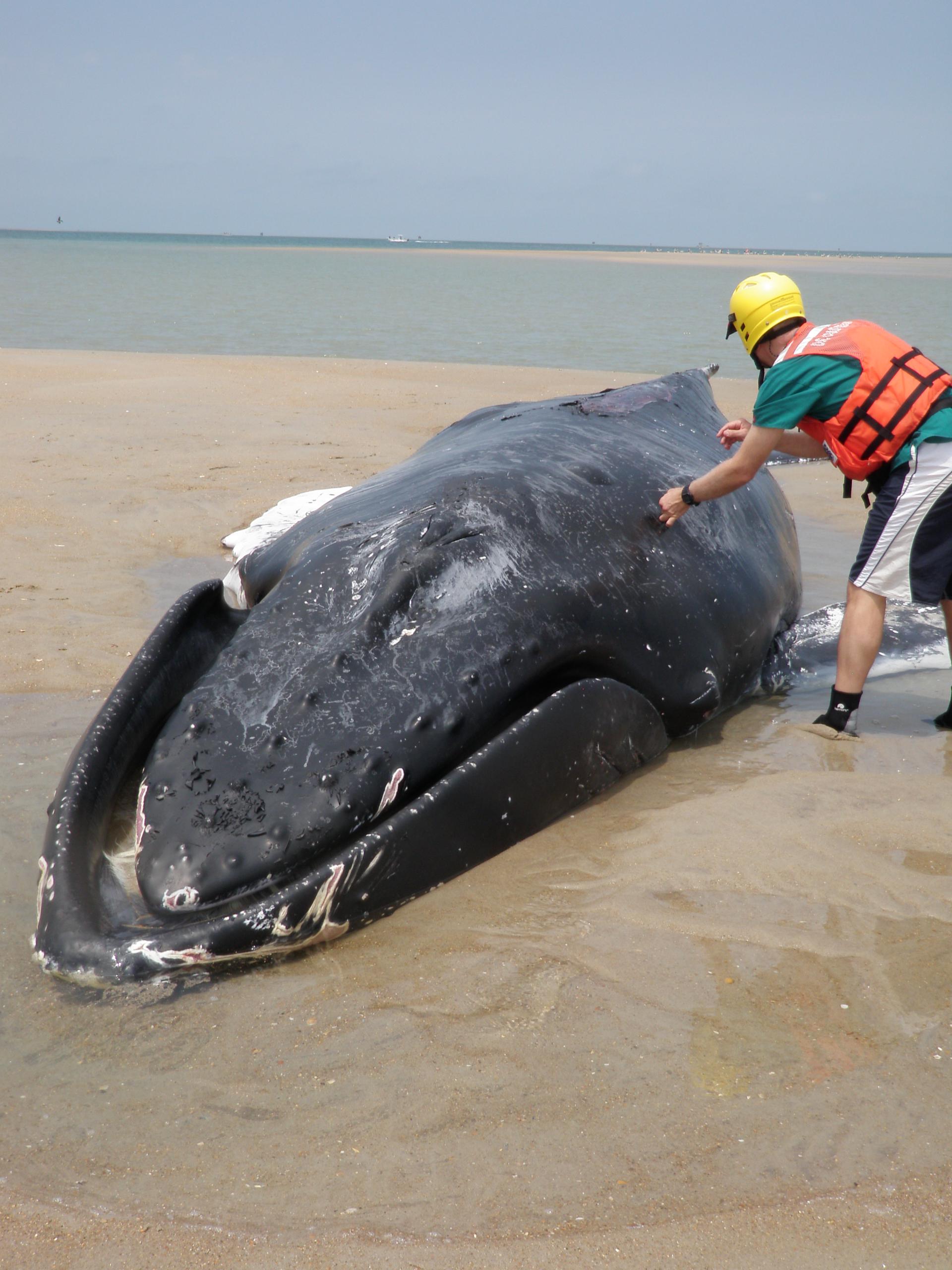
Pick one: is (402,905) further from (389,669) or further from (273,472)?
(273,472)

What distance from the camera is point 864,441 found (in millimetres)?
4238

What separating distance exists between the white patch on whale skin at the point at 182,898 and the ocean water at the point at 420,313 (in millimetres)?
16591

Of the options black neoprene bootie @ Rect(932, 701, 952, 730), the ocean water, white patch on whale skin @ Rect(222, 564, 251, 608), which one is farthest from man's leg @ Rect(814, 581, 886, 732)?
the ocean water

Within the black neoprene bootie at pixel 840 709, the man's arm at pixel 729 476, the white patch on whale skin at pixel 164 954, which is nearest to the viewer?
the white patch on whale skin at pixel 164 954

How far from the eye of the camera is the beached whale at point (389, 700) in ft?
9.09

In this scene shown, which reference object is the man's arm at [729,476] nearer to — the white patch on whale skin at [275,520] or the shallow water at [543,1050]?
the shallow water at [543,1050]

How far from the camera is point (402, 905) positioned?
301cm

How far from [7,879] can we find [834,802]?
2.59 metres

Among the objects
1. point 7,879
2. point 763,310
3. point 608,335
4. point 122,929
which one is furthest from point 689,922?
point 608,335

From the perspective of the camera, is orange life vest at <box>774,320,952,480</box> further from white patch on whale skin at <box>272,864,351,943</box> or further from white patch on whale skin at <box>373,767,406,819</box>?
white patch on whale skin at <box>272,864,351,943</box>

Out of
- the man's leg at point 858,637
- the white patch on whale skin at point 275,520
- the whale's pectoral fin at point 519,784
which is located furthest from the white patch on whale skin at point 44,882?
the white patch on whale skin at point 275,520

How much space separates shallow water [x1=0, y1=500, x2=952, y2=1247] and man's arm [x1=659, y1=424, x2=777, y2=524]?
3.83 feet

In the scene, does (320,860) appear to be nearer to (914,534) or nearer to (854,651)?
(854,651)

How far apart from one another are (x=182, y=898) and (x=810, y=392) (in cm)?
286
